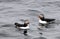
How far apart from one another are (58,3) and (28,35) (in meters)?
9.32

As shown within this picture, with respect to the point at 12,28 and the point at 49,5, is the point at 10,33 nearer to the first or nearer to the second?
the point at 12,28

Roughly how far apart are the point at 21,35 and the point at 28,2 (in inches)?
369

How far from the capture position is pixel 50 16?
2361 centimetres

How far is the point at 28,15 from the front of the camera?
77.8 ft

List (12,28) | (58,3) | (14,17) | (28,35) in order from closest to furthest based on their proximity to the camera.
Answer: (28,35) < (12,28) < (14,17) < (58,3)

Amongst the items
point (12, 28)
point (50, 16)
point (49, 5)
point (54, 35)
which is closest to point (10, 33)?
point (12, 28)

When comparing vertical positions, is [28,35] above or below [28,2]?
below

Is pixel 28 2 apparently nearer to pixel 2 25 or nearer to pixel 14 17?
pixel 14 17

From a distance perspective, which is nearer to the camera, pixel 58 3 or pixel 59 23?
pixel 59 23

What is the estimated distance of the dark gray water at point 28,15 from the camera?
1917 cm

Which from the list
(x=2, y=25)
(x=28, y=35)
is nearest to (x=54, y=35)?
(x=28, y=35)

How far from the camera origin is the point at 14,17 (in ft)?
76.3

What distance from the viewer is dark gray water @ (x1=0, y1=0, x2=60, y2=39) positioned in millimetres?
19172

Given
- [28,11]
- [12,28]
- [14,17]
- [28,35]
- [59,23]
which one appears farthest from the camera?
[28,11]
